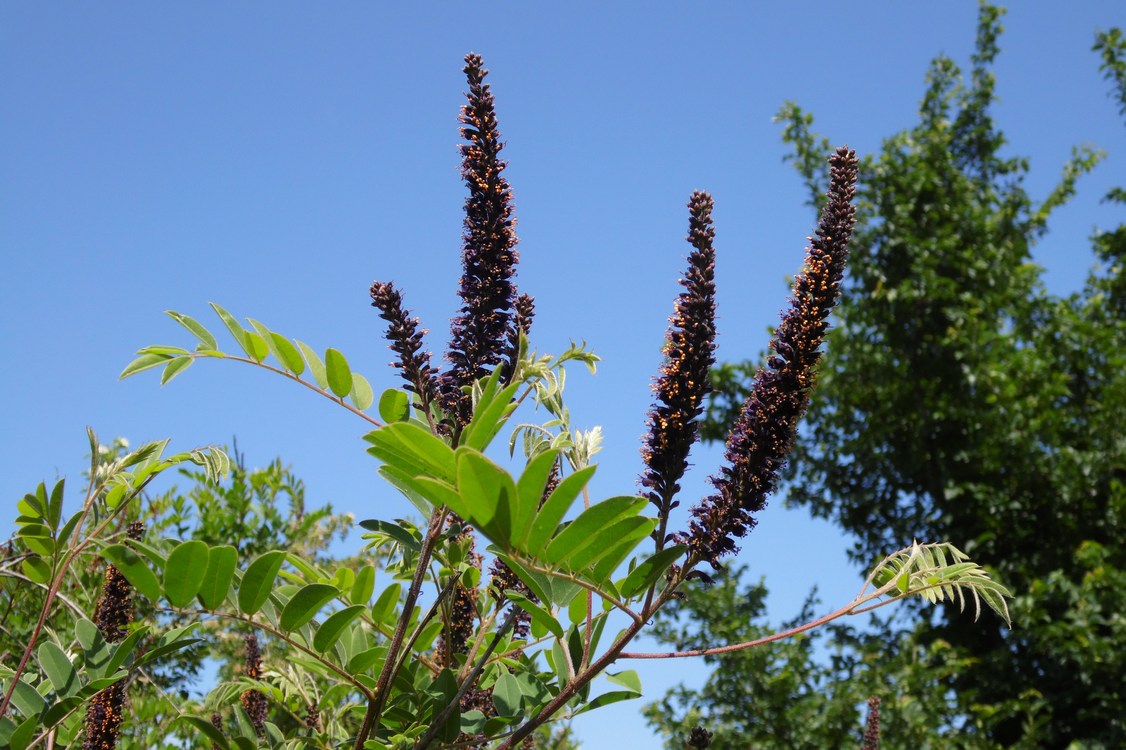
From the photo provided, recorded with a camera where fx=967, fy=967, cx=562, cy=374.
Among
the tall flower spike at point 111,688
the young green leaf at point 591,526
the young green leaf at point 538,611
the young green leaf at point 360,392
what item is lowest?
the tall flower spike at point 111,688

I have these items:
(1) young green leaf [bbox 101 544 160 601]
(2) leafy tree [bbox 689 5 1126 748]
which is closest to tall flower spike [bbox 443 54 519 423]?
(1) young green leaf [bbox 101 544 160 601]

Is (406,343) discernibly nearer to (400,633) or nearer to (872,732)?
(400,633)

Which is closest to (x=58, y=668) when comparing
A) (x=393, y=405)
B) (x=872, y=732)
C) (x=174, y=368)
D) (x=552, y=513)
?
(x=174, y=368)

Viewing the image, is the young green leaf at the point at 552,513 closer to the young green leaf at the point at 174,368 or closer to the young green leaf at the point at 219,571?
the young green leaf at the point at 219,571

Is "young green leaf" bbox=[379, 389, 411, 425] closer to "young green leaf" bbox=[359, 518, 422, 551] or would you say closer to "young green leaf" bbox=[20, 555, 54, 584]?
"young green leaf" bbox=[359, 518, 422, 551]

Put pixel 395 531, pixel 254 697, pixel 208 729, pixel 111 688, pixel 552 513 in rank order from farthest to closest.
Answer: pixel 254 697 → pixel 111 688 → pixel 395 531 → pixel 208 729 → pixel 552 513

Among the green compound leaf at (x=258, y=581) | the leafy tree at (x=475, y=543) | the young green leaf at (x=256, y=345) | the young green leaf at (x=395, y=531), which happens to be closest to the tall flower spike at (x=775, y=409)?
the leafy tree at (x=475, y=543)

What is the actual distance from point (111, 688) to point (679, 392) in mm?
1267

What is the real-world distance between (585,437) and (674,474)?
0.96ft

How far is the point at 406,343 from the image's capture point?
1798 mm

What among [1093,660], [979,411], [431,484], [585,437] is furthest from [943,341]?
[431,484]

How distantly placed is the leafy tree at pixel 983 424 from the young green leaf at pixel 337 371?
8704 millimetres

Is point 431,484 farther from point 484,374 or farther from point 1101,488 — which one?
point 1101,488

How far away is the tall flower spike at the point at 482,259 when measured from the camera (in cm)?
181
